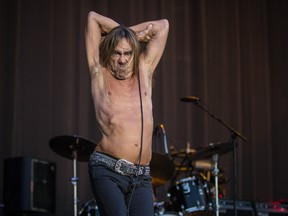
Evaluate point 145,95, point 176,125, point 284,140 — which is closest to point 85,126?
point 176,125

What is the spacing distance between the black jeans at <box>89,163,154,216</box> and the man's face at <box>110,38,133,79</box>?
64 centimetres

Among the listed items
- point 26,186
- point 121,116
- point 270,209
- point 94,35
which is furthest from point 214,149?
point 121,116

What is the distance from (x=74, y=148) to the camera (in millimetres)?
6941

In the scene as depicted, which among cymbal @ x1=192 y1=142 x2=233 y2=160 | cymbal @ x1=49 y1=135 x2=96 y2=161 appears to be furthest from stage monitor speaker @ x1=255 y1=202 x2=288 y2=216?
cymbal @ x1=49 y1=135 x2=96 y2=161

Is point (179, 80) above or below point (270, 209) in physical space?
above

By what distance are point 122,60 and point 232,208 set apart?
3706mm

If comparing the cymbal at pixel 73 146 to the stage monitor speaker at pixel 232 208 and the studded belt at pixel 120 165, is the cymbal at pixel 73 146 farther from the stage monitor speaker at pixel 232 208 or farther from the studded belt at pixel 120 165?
the studded belt at pixel 120 165

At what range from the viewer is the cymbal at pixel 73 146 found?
22.2 ft

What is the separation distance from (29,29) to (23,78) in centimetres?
61

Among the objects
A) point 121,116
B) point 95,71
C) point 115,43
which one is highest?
point 115,43

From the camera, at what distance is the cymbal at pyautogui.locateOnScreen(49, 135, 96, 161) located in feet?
22.2

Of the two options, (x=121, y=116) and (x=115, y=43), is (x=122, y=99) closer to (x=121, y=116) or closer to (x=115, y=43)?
(x=121, y=116)

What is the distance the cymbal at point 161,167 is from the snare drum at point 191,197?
267 mm

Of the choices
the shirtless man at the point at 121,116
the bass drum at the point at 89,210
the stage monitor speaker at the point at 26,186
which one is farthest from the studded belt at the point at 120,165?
the stage monitor speaker at the point at 26,186
